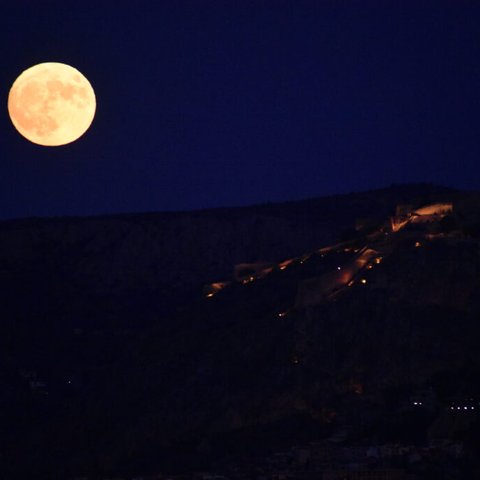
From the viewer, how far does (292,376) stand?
8231 centimetres

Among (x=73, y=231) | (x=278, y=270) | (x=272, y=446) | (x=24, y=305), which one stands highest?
(x=73, y=231)

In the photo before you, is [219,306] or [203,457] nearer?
[203,457]

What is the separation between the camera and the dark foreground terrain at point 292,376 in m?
76.4

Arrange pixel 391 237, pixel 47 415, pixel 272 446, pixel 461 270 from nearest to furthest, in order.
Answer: pixel 272 446 < pixel 461 270 < pixel 391 237 < pixel 47 415

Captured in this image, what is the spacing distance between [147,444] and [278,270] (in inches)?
870

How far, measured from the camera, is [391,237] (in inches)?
3644

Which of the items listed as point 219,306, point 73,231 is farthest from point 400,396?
point 73,231

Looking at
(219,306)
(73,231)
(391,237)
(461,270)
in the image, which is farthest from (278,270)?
(73,231)

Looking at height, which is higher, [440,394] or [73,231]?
[73,231]

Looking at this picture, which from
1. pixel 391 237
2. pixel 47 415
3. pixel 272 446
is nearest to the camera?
pixel 272 446

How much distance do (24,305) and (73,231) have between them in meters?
13.9

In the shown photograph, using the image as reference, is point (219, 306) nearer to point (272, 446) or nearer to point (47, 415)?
point (47, 415)

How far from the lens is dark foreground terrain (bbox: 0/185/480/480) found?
76438 millimetres

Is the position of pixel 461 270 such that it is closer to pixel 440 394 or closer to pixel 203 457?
pixel 440 394
